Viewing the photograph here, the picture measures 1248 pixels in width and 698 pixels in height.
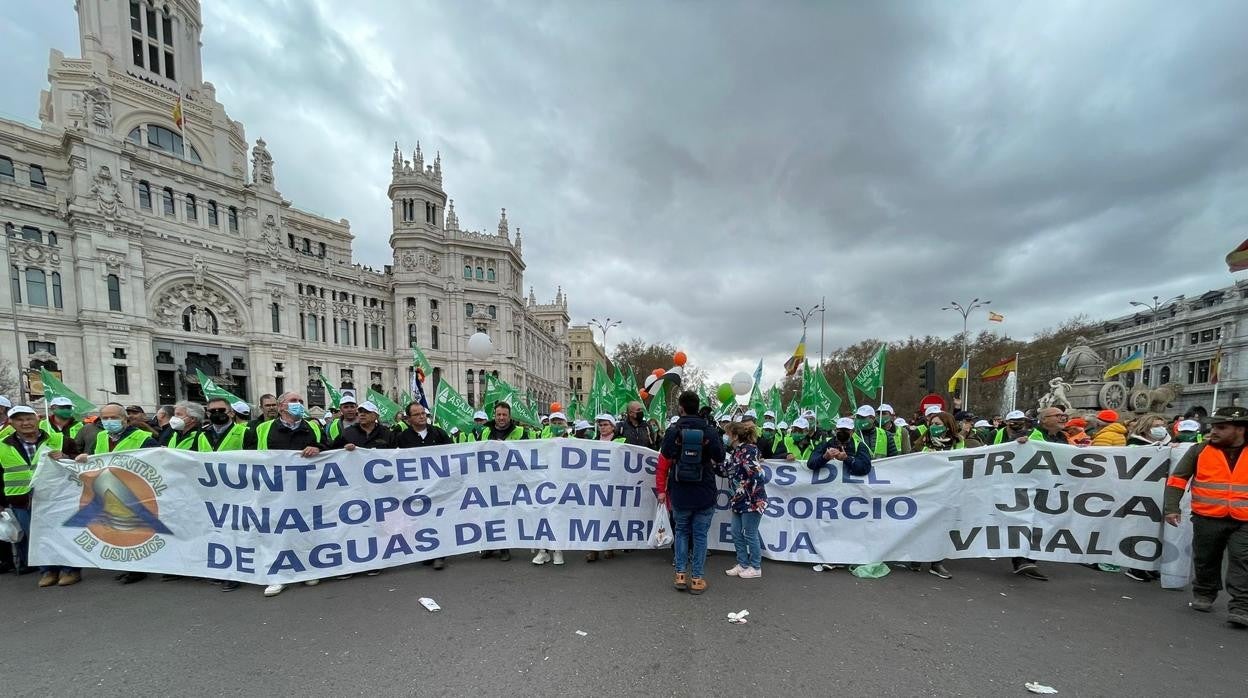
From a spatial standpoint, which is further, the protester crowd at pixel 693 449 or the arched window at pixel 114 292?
the arched window at pixel 114 292

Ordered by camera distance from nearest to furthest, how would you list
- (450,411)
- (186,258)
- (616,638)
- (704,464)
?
1. (616,638)
2. (704,464)
3. (450,411)
4. (186,258)

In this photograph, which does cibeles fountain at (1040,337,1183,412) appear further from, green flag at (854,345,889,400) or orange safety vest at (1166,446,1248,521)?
orange safety vest at (1166,446,1248,521)

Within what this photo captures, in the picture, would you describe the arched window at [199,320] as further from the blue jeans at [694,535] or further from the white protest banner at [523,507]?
the blue jeans at [694,535]

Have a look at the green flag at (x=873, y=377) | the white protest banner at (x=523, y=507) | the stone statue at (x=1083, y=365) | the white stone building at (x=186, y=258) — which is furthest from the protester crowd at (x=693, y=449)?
the white stone building at (x=186, y=258)

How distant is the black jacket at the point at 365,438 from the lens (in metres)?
4.84

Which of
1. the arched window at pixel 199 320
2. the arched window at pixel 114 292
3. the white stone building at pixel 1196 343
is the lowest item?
the white stone building at pixel 1196 343

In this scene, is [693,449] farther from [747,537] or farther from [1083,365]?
[1083,365]

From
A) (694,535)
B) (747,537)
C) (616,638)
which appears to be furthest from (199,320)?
(747,537)

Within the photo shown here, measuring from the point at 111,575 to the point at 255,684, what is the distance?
135 inches

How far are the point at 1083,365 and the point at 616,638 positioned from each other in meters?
27.0

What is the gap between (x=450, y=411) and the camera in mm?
8117

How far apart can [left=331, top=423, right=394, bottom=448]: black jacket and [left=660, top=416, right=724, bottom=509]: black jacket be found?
3235 millimetres

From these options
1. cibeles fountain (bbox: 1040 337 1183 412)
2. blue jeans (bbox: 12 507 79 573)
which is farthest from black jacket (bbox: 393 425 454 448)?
cibeles fountain (bbox: 1040 337 1183 412)

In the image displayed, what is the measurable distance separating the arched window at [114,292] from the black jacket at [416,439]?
4578 cm
